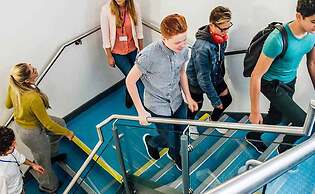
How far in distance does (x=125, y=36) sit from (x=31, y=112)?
1.52 m

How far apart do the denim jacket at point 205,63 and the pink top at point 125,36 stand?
1286mm

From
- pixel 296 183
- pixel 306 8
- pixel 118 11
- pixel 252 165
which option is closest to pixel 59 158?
pixel 118 11

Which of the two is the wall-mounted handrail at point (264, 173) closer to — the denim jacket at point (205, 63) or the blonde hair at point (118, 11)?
the denim jacket at point (205, 63)

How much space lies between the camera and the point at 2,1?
3.89 m

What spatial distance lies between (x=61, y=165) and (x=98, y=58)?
1.52 metres

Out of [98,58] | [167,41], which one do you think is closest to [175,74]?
[167,41]

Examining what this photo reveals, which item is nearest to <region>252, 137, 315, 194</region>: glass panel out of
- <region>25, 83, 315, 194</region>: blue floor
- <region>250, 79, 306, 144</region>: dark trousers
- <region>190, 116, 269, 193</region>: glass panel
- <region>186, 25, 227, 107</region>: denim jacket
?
<region>25, 83, 315, 194</region>: blue floor

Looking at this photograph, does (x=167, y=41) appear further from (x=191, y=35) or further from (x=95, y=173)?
(x=95, y=173)

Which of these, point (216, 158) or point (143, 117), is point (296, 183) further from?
point (143, 117)

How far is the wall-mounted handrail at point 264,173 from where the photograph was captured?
99cm

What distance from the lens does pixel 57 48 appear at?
4.62m

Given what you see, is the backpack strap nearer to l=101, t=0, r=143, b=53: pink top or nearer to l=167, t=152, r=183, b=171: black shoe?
l=167, t=152, r=183, b=171: black shoe

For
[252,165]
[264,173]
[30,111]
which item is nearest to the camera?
[264,173]

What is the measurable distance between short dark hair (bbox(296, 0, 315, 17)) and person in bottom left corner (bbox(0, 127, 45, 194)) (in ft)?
8.28
